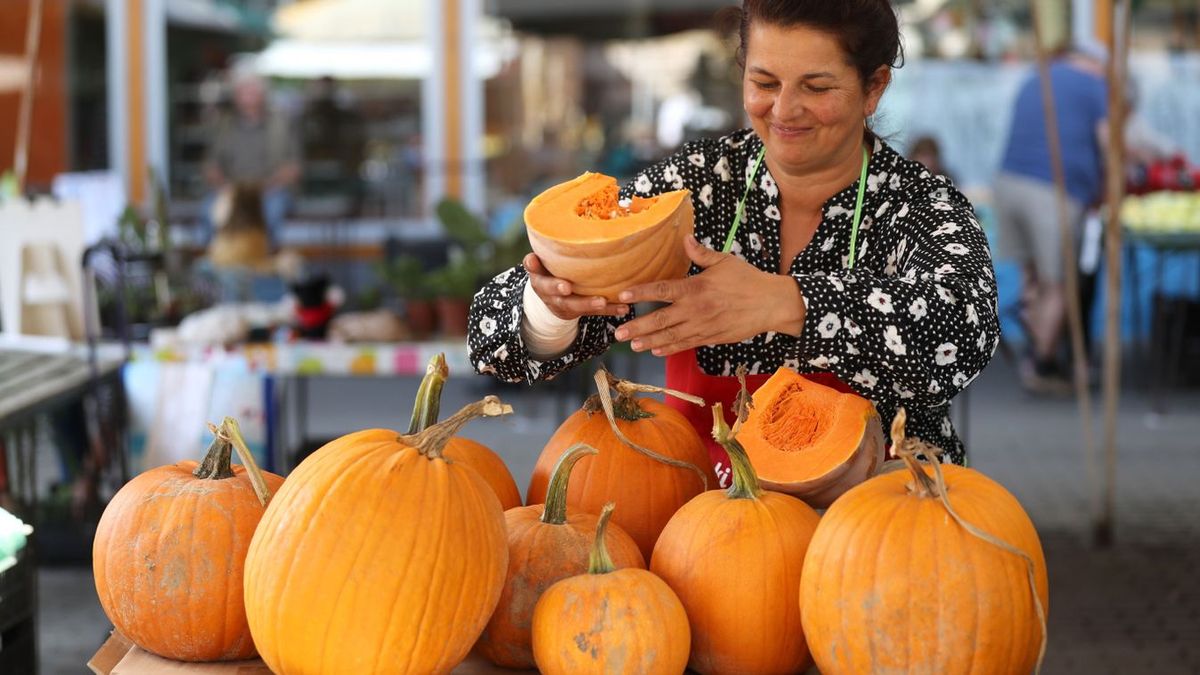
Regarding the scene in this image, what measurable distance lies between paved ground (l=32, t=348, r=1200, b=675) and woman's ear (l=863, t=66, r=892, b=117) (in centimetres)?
231

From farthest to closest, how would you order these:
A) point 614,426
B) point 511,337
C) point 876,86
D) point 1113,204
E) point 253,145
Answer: point 253,145
point 1113,204
point 876,86
point 511,337
point 614,426

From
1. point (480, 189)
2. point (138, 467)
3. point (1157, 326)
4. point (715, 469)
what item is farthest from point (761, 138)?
point (480, 189)

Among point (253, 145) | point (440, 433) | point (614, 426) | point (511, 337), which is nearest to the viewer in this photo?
point (440, 433)

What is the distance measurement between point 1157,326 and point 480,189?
17.3 feet

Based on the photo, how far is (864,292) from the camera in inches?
69.3

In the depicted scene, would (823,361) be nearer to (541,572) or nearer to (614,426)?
(614,426)

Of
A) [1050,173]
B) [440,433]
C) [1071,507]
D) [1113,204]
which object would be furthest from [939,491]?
[1050,173]

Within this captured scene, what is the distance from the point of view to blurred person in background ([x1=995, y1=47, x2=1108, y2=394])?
25.6 ft

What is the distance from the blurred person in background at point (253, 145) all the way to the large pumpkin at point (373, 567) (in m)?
9.28

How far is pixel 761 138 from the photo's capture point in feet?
7.08

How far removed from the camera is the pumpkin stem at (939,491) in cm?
149

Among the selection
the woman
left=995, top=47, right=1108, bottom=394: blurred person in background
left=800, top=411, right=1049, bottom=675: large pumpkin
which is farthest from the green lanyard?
left=995, top=47, right=1108, bottom=394: blurred person in background

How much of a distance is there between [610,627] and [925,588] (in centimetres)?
35

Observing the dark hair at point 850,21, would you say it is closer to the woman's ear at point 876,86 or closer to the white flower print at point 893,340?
the woman's ear at point 876,86
